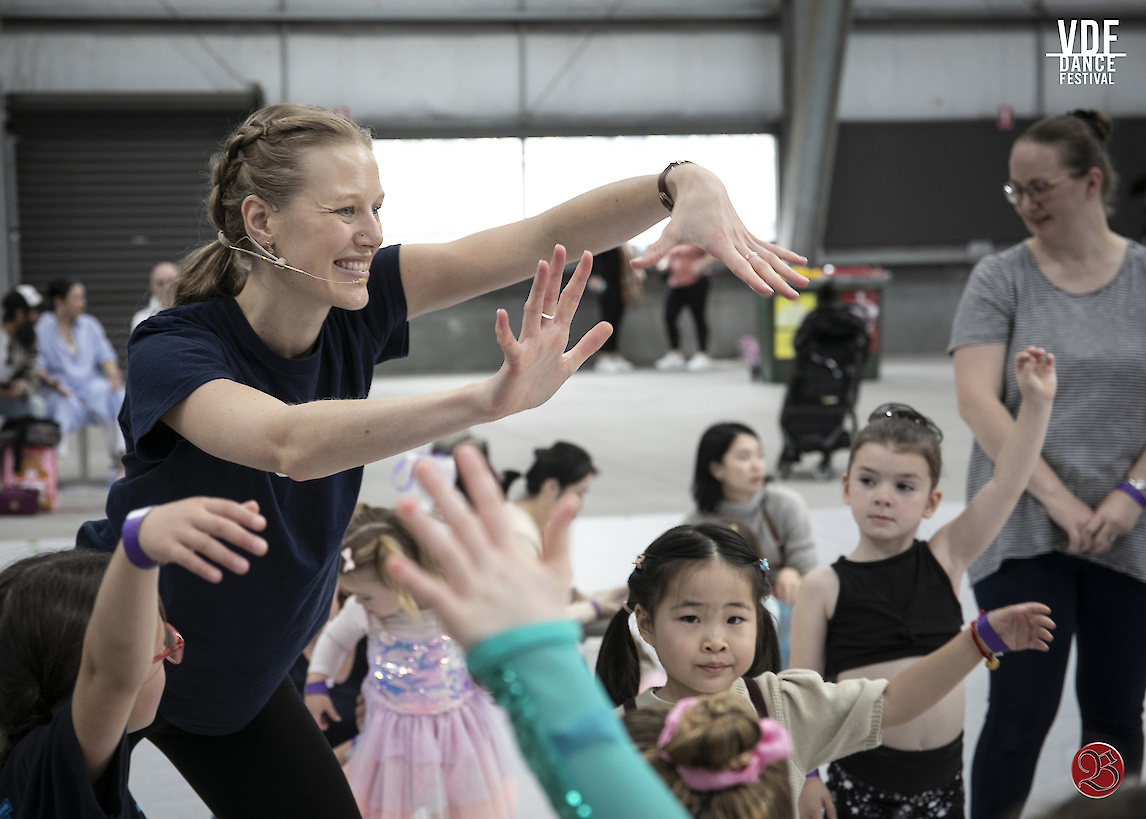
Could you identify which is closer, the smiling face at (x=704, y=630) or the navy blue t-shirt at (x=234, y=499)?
the navy blue t-shirt at (x=234, y=499)

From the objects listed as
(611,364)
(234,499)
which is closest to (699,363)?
(611,364)

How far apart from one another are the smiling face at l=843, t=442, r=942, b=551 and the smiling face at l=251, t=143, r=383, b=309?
48.1 inches

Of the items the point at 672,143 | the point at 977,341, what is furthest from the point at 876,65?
the point at 977,341

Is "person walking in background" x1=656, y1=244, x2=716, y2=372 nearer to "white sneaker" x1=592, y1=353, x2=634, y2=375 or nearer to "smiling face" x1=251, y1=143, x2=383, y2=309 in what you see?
"white sneaker" x1=592, y1=353, x2=634, y2=375

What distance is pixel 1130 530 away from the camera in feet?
7.38

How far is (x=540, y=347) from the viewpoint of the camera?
1.26m

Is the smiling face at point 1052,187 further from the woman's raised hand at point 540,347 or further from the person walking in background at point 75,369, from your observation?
the person walking in background at point 75,369

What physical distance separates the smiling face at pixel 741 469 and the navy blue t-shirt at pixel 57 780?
253 centimetres

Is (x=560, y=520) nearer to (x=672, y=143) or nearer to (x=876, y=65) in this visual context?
(x=672, y=143)

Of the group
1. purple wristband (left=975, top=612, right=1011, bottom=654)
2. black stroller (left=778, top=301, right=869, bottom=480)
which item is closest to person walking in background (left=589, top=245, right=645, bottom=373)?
black stroller (left=778, top=301, right=869, bottom=480)

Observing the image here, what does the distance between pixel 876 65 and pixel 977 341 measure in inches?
485

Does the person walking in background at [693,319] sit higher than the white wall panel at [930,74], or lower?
lower

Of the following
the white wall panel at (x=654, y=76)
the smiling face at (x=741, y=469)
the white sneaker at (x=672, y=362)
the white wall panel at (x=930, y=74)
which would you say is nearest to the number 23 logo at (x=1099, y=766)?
the smiling face at (x=741, y=469)

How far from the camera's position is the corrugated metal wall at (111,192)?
12266 millimetres
